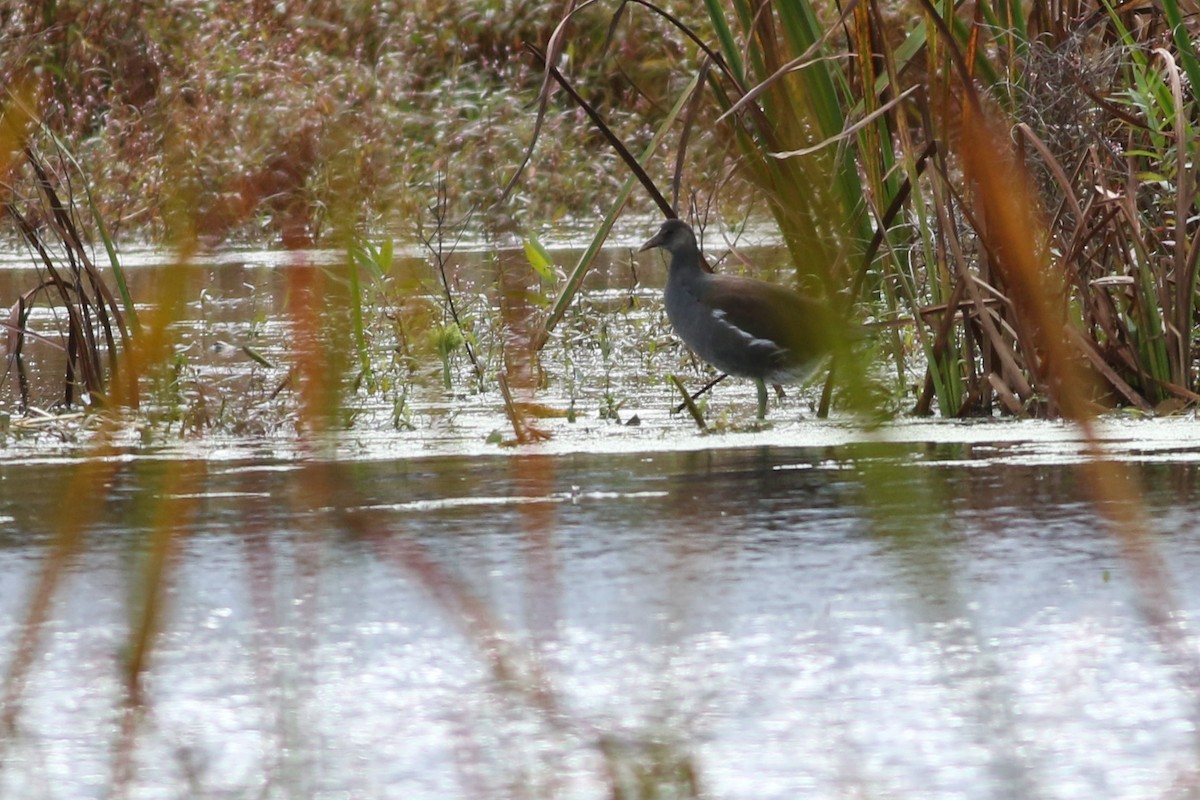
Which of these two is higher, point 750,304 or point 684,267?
point 684,267

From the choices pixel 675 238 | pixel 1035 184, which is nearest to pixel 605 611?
pixel 1035 184

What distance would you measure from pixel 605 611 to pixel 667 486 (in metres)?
1.23

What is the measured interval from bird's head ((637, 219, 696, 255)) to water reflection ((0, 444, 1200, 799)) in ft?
5.62

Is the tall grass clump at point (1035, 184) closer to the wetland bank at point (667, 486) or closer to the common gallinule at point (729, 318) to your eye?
the wetland bank at point (667, 486)

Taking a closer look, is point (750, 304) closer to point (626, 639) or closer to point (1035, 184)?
point (1035, 184)

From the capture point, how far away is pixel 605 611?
11.7 ft

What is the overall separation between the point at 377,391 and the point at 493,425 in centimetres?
90

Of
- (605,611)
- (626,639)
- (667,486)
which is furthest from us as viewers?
(667,486)

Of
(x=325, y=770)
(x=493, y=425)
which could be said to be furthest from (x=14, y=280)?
(x=325, y=770)

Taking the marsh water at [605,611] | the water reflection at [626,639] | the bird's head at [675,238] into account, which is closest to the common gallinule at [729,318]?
the bird's head at [675,238]

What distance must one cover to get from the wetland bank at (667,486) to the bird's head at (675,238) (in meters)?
0.33

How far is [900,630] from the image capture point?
334 cm

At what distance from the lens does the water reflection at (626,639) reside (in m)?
2.59

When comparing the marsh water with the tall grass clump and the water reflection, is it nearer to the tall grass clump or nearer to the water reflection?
the water reflection
